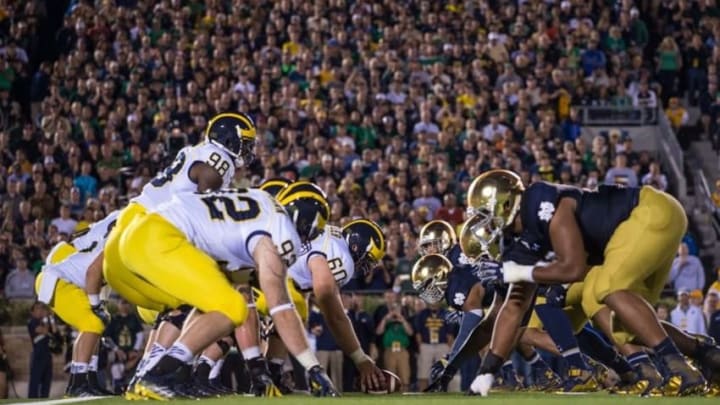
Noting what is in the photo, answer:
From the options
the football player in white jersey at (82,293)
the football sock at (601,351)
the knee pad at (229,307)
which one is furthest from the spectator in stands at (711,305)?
the knee pad at (229,307)

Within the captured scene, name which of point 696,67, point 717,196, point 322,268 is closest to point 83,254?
point 322,268

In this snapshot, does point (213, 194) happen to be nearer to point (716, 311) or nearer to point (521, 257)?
point (521, 257)

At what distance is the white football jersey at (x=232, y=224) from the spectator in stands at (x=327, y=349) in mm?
8554

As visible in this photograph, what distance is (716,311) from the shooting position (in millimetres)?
16500

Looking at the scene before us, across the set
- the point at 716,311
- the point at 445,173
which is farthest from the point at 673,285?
the point at 445,173

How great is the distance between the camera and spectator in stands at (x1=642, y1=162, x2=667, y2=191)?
1975 cm

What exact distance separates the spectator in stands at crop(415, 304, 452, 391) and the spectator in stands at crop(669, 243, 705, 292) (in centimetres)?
308

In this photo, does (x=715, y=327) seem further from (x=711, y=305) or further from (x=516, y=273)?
(x=516, y=273)

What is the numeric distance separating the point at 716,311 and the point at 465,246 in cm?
617

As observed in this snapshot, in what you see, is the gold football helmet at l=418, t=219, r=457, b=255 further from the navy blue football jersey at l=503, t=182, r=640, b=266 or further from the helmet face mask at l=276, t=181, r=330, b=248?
the navy blue football jersey at l=503, t=182, r=640, b=266

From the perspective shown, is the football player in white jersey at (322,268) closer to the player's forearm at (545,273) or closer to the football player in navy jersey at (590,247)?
the football player in navy jersey at (590,247)

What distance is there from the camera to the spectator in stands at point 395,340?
17609mm

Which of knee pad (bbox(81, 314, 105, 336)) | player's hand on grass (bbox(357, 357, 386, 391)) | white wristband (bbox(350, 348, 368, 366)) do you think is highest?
white wristband (bbox(350, 348, 368, 366))

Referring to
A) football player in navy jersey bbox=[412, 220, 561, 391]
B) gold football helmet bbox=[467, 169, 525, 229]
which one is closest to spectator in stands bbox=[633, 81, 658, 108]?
football player in navy jersey bbox=[412, 220, 561, 391]
